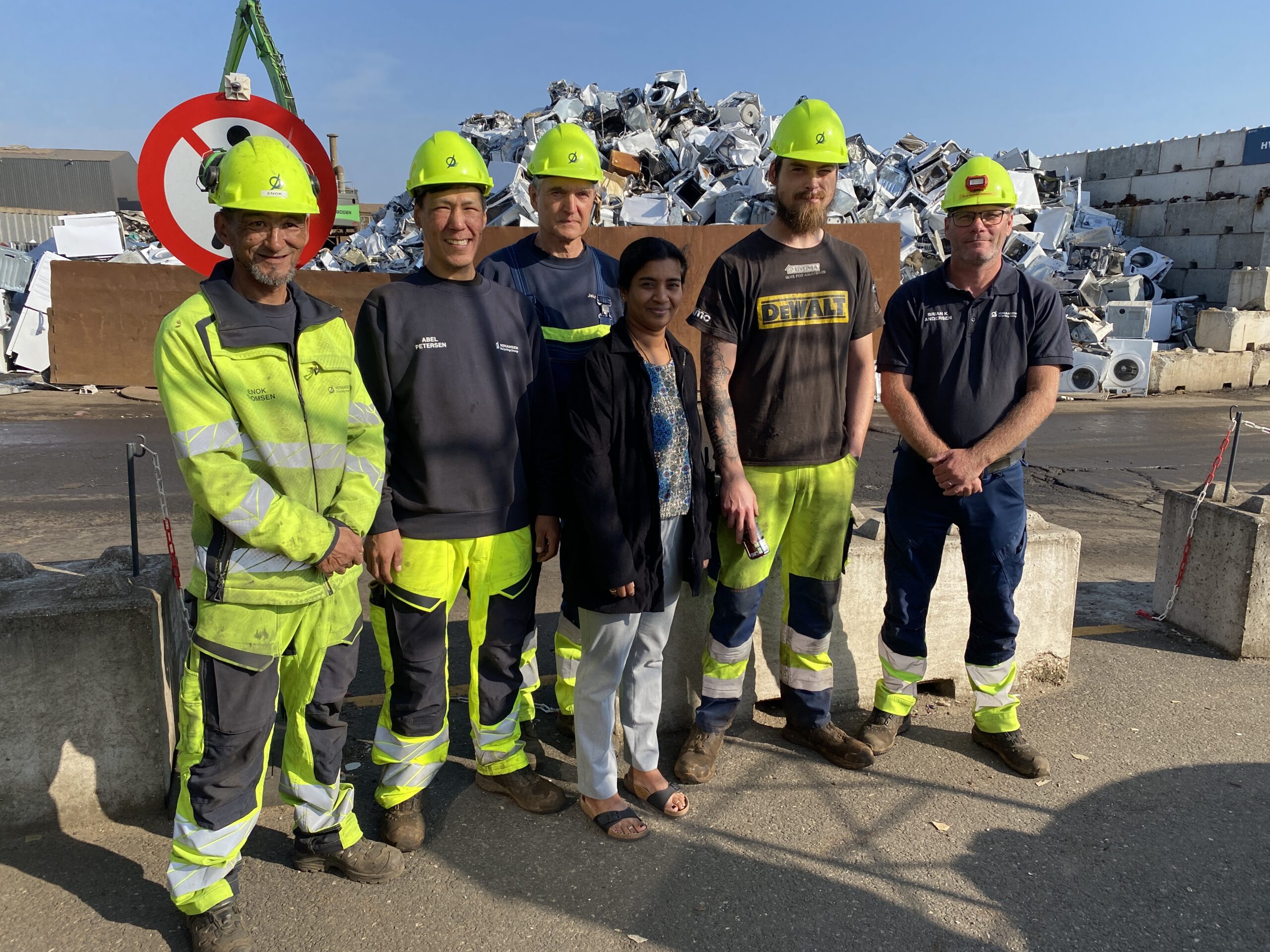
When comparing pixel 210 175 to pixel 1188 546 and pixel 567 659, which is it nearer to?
pixel 567 659

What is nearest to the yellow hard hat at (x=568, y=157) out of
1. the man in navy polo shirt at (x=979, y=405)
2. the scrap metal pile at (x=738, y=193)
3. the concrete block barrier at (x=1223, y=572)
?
the man in navy polo shirt at (x=979, y=405)

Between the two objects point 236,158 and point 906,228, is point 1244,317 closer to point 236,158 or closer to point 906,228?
point 906,228

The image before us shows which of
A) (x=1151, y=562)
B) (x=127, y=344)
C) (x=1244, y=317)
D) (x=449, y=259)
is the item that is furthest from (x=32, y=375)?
(x=1244, y=317)

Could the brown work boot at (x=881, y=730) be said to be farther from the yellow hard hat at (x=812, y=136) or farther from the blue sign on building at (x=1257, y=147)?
the blue sign on building at (x=1257, y=147)

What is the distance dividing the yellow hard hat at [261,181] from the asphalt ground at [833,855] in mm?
2080

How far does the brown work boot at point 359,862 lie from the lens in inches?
112

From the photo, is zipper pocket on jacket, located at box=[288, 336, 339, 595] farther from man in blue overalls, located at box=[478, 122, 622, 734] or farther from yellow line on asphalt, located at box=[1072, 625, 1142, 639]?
yellow line on asphalt, located at box=[1072, 625, 1142, 639]

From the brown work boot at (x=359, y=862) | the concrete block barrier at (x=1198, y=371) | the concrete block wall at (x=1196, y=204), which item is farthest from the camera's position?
the concrete block wall at (x=1196, y=204)

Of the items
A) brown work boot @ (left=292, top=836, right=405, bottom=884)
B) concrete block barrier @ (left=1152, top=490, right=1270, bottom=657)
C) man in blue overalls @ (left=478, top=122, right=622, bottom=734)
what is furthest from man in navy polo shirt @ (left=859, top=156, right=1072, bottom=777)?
brown work boot @ (left=292, top=836, right=405, bottom=884)

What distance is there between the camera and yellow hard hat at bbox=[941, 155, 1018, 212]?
344 centimetres

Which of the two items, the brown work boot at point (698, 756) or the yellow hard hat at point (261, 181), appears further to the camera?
the brown work boot at point (698, 756)

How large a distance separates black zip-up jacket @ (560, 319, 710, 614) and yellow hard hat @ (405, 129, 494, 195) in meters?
0.70

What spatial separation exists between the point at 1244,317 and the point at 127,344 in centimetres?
1858

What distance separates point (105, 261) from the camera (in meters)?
12.3
